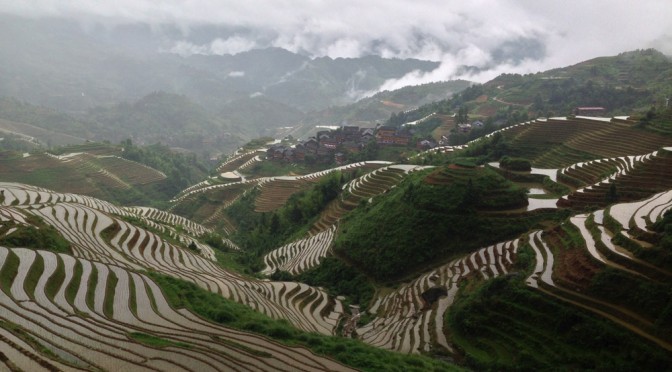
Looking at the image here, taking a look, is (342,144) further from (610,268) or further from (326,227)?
(610,268)

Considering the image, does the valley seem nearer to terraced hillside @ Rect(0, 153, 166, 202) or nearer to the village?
the village

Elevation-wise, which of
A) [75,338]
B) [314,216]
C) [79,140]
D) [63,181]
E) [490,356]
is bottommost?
[490,356]

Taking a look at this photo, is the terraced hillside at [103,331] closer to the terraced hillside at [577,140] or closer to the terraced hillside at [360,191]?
the terraced hillside at [360,191]

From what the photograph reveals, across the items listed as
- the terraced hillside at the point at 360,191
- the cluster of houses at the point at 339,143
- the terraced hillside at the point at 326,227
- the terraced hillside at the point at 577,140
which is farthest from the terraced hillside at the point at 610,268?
the cluster of houses at the point at 339,143

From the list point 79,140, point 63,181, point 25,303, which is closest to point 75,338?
point 25,303

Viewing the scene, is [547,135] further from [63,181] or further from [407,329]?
[63,181]

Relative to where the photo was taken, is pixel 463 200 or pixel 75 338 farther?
pixel 463 200
